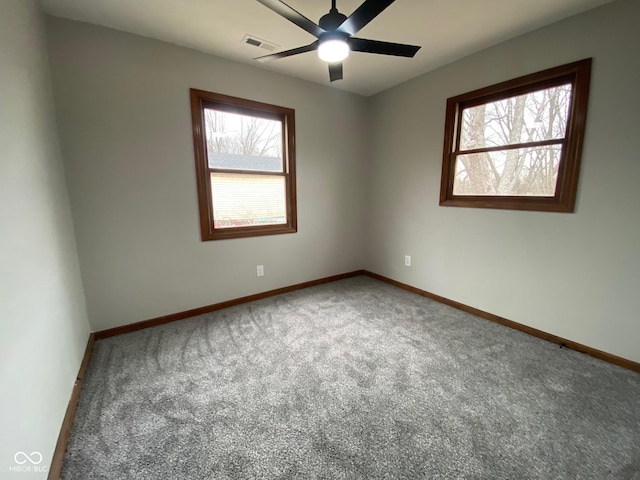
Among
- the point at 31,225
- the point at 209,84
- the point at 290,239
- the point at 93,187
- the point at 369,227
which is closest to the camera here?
the point at 31,225

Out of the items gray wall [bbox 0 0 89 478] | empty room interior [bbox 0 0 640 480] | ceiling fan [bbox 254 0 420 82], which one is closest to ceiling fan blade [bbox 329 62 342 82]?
empty room interior [bbox 0 0 640 480]

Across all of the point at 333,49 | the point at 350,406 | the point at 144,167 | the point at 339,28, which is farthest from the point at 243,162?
the point at 350,406

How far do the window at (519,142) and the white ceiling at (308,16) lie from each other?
0.43 metres

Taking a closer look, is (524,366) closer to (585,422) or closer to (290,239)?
(585,422)

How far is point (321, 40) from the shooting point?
1683mm

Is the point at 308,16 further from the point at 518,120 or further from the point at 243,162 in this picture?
the point at 518,120

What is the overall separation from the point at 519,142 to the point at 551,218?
0.75m

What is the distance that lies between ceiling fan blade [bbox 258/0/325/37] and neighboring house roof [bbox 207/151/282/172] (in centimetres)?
159

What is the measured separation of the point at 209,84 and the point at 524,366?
3.69 metres

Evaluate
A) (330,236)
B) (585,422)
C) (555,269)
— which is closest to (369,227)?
(330,236)

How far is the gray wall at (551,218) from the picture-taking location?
1.87 m

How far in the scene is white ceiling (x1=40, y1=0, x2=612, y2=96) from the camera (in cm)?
188

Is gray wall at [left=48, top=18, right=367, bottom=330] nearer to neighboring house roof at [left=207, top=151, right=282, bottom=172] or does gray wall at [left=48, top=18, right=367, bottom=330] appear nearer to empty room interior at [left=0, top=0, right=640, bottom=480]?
empty room interior at [left=0, top=0, right=640, bottom=480]

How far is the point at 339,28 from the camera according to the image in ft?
5.22
